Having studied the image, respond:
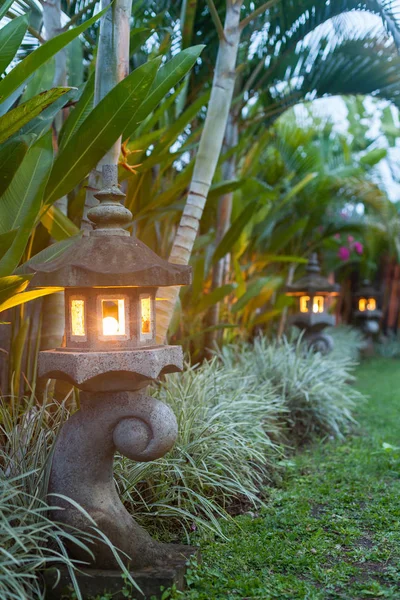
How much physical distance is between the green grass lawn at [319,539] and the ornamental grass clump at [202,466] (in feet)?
0.44

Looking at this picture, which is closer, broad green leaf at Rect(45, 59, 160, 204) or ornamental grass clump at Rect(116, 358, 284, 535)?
broad green leaf at Rect(45, 59, 160, 204)

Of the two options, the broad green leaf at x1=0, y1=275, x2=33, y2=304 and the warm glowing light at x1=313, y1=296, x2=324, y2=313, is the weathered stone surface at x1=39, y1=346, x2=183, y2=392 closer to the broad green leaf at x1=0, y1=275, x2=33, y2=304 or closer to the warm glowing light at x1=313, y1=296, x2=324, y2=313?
the broad green leaf at x1=0, y1=275, x2=33, y2=304

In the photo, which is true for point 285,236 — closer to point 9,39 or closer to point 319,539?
point 319,539

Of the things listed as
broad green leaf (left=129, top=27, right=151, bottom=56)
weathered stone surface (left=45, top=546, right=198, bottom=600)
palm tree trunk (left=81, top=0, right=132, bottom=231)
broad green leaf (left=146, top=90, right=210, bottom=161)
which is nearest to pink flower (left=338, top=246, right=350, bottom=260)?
broad green leaf (left=146, top=90, right=210, bottom=161)

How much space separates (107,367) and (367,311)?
8.66m

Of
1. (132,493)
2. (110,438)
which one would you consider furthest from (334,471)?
(110,438)

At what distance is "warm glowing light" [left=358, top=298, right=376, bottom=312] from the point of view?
1017 centimetres

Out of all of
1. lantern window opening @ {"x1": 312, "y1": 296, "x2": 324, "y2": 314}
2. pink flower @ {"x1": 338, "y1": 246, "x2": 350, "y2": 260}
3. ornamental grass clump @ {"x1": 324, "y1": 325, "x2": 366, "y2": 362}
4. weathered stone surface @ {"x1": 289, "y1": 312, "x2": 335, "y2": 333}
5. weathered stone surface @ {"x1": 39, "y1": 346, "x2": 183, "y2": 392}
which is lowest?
ornamental grass clump @ {"x1": 324, "y1": 325, "x2": 366, "y2": 362}

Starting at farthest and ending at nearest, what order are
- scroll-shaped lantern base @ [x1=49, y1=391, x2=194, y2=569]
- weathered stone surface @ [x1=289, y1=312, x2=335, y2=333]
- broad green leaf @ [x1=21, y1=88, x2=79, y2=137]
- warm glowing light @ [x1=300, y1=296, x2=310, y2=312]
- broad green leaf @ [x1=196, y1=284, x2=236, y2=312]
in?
warm glowing light @ [x1=300, y1=296, x2=310, y2=312] < weathered stone surface @ [x1=289, y1=312, x2=335, y2=333] < broad green leaf @ [x1=196, y1=284, x2=236, y2=312] < broad green leaf @ [x1=21, y1=88, x2=79, y2=137] < scroll-shaped lantern base @ [x1=49, y1=391, x2=194, y2=569]

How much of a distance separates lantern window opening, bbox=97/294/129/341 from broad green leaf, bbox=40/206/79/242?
→ 0.84m

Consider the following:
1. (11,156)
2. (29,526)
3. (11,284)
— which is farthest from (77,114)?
(29,526)

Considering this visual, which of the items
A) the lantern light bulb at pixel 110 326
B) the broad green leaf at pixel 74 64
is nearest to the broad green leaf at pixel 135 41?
the broad green leaf at pixel 74 64

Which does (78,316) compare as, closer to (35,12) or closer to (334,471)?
(334,471)

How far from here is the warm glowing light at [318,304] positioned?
20.4 ft
